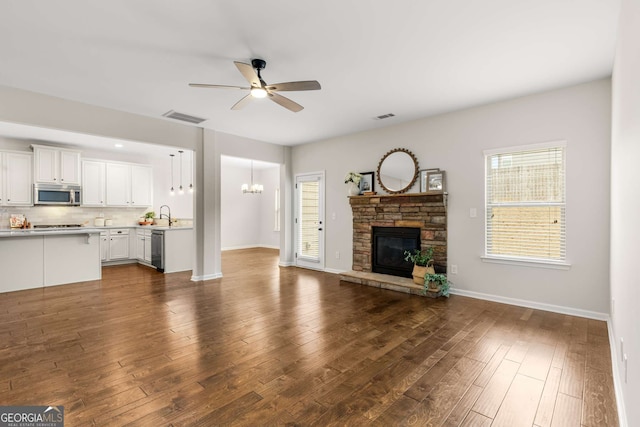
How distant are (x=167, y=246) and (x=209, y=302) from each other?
272 cm

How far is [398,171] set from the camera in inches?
209

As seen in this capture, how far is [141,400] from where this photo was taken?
199 cm

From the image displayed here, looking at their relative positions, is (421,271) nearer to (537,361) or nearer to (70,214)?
(537,361)

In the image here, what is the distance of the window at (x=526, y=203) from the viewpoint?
3850 mm

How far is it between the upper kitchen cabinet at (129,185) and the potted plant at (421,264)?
679 cm

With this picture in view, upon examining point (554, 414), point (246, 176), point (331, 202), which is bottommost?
point (554, 414)

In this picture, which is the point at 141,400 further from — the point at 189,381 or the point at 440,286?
the point at 440,286

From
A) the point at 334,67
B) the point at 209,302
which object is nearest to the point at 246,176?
the point at 209,302

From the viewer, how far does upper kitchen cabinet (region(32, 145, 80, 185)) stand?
6.36 metres

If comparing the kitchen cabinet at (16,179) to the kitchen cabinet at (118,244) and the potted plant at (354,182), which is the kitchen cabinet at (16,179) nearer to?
the kitchen cabinet at (118,244)

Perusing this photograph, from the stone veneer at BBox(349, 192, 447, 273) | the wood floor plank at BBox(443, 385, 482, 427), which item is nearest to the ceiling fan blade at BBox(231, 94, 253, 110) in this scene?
the stone veneer at BBox(349, 192, 447, 273)

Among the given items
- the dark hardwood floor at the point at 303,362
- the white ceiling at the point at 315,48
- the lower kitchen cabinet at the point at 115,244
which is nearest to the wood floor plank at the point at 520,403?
the dark hardwood floor at the point at 303,362

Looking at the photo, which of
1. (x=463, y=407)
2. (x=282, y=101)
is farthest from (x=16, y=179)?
(x=463, y=407)

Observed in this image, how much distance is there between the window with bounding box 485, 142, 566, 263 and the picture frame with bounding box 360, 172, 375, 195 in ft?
6.27
